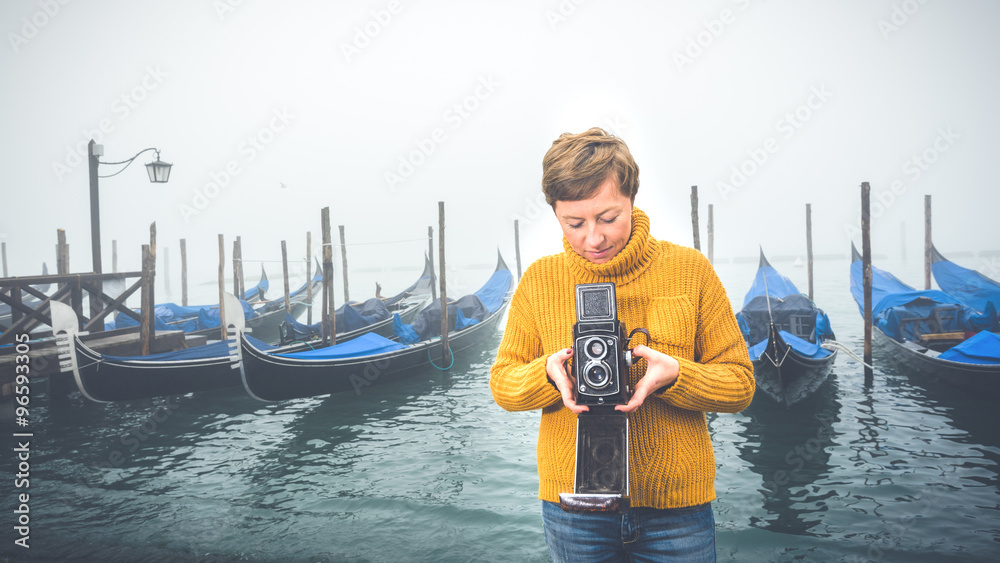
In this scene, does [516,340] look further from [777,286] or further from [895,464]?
[777,286]

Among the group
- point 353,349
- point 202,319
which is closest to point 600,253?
point 353,349

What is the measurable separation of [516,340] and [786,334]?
25.9ft

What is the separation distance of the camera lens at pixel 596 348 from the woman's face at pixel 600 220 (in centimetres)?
20

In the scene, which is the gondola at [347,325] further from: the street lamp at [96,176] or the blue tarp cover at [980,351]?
the blue tarp cover at [980,351]

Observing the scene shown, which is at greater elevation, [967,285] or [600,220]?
[600,220]

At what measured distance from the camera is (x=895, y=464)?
5.54 meters

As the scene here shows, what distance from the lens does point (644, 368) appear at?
45.9 inches

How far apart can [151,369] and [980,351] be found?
1071 centimetres

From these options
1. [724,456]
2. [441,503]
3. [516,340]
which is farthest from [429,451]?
[516,340]

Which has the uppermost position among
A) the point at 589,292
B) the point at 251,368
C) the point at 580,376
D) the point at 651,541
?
the point at 589,292

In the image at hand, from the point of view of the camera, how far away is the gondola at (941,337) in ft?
22.5

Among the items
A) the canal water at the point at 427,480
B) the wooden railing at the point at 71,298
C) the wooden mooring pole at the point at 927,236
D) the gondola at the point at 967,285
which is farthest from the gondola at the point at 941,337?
the wooden railing at the point at 71,298

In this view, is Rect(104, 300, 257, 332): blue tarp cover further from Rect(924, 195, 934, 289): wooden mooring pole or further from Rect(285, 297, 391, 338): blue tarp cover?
Rect(924, 195, 934, 289): wooden mooring pole

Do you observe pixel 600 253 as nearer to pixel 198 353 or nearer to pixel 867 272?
pixel 198 353
